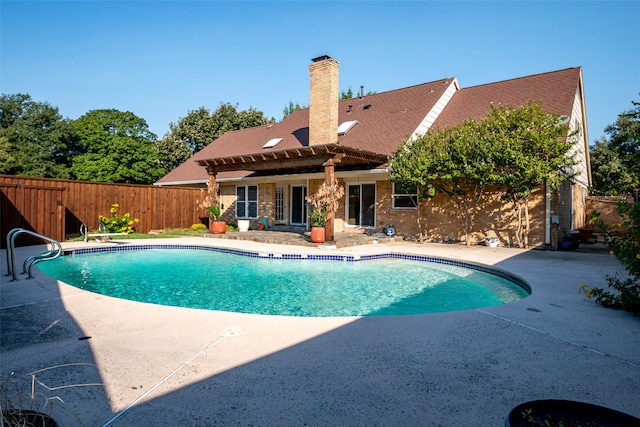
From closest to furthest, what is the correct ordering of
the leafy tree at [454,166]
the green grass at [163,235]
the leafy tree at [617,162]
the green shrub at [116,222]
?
the leafy tree at [454,166], the green grass at [163,235], the green shrub at [116,222], the leafy tree at [617,162]

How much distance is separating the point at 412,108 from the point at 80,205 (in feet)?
45.9

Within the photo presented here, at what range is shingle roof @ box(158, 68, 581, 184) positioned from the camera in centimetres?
1405

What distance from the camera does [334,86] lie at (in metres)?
14.4

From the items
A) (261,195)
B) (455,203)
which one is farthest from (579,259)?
(261,195)

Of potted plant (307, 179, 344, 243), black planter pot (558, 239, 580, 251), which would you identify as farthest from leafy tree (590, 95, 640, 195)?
potted plant (307, 179, 344, 243)

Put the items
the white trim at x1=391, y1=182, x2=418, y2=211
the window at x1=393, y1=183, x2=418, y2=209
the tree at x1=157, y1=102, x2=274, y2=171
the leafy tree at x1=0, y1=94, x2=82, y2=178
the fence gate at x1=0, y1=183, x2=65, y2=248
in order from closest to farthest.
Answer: the fence gate at x1=0, y1=183, x2=65, y2=248, the window at x1=393, y1=183, x2=418, y2=209, the white trim at x1=391, y1=182, x2=418, y2=211, the leafy tree at x1=0, y1=94, x2=82, y2=178, the tree at x1=157, y1=102, x2=274, y2=171

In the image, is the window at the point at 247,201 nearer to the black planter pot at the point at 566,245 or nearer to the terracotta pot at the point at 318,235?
the terracotta pot at the point at 318,235

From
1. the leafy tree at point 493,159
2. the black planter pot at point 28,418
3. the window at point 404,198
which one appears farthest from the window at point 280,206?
the black planter pot at point 28,418

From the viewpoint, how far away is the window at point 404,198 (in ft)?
46.7

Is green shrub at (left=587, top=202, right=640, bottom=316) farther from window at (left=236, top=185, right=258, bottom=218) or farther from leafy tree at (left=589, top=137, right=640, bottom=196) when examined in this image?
leafy tree at (left=589, top=137, right=640, bottom=196)

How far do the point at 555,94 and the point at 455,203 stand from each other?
5374mm

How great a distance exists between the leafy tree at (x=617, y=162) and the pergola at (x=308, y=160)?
19685 millimetres

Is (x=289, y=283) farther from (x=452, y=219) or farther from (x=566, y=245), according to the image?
(x=566, y=245)

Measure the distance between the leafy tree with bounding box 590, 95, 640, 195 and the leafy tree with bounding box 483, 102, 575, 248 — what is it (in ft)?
56.1
